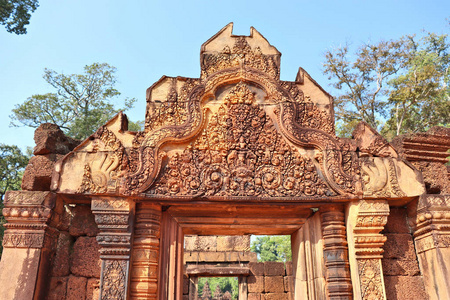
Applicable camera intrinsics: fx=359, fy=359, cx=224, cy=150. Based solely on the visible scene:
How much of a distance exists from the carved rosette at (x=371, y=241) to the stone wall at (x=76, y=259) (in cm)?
332

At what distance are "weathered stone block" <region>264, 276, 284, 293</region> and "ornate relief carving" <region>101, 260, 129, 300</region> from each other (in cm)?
Result: 761

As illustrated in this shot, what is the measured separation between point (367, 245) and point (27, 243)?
13.7ft

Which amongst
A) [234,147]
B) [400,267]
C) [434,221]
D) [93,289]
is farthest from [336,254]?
[93,289]

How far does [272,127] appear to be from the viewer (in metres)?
4.99

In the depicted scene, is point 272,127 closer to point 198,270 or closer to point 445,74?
point 198,270

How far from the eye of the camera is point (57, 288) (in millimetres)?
4438

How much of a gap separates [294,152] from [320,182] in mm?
528

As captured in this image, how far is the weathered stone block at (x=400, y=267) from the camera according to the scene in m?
4.74

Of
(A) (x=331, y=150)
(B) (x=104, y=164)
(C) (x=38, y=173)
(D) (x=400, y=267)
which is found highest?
(A) (x=331, y=150)

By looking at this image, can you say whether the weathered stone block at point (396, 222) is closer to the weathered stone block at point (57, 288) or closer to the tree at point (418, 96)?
the weathered stone block at point (57, 288)

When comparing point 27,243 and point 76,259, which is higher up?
point 27,243

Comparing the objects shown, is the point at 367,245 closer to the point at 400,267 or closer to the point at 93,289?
the point at 400,267

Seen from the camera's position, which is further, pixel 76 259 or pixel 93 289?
pixel 76 259

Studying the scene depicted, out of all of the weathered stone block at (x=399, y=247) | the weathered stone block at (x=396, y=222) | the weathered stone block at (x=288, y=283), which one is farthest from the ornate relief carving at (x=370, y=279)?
the weathered stone block at (x=288, y=283)
